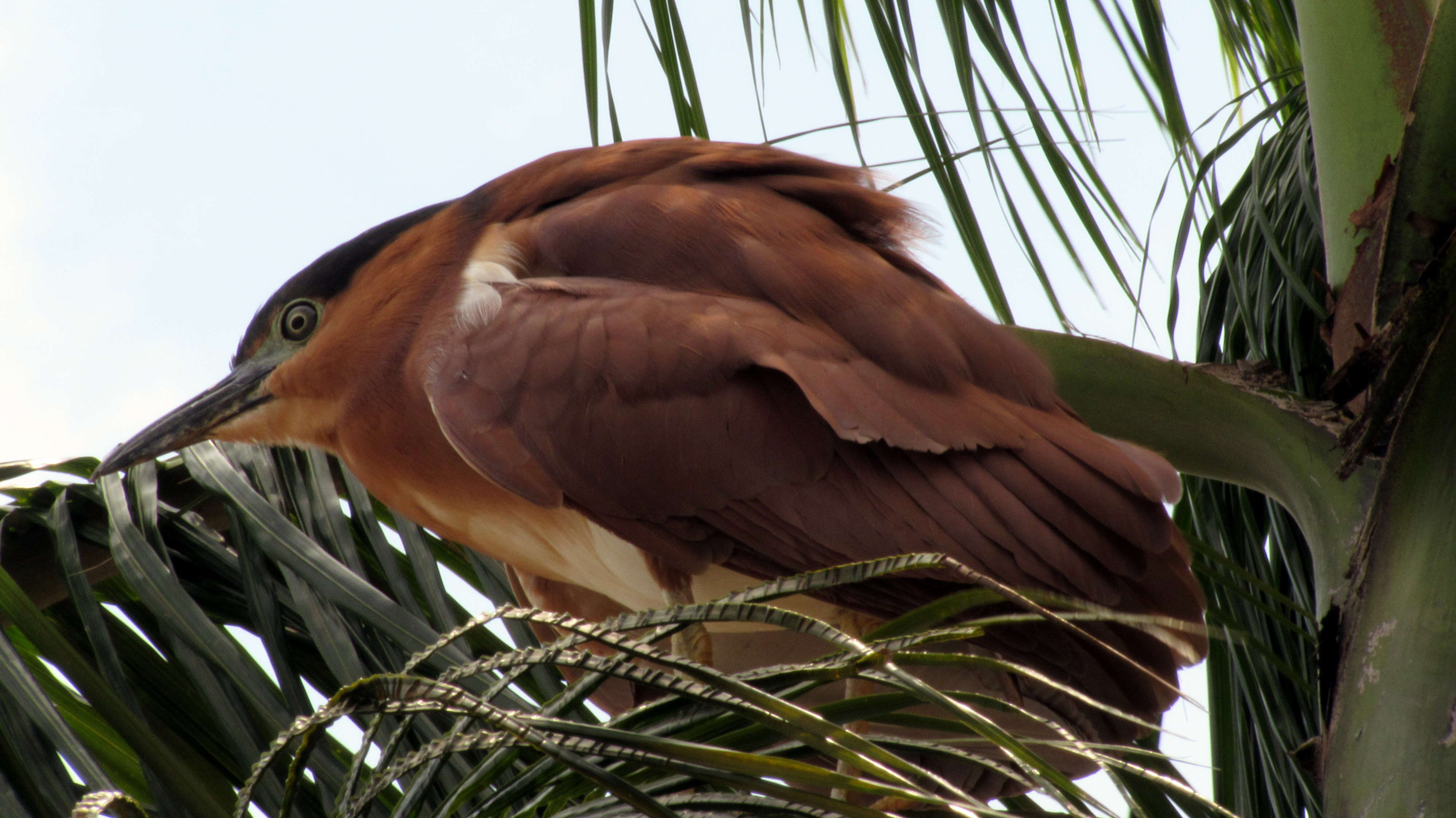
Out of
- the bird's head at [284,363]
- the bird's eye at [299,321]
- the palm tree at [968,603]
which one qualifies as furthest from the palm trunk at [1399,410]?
the bird's eye at [299,321]

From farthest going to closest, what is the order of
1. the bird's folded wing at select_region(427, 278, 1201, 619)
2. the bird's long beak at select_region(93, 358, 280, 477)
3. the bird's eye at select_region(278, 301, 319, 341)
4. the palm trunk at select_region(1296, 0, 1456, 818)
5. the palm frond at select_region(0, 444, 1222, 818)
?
the bird's eye at select_region(278, 301, 319, 341) → the bird's long beak at select_region(93, 358, 280, 477) → the bird's folded wing at select_region(427, 278, 1201, 619) → the palm trunk at select_region(1296, 0, 1456, 818) → the palm frond at select_region(0, 444, 1222, 818)

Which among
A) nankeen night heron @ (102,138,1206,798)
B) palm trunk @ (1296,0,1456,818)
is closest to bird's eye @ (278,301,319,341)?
nankeen night heron @ (102,138,1206,798)

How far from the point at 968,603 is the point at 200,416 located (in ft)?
4.49

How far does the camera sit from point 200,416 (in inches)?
71.7

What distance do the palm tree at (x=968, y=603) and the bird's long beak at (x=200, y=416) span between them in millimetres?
34

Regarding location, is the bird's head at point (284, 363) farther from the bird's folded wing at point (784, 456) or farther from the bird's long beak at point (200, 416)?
the bird's folded wing at point (784, 456)

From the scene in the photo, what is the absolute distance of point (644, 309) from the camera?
60.7 inches

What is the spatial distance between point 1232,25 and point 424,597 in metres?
1.38

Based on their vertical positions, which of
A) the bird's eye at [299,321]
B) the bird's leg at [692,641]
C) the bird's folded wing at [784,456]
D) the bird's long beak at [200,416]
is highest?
the bird's eye at [299,321]

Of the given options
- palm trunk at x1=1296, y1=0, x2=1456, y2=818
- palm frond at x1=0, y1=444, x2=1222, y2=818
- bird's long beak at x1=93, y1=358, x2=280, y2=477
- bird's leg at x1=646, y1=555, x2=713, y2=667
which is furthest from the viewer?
bird's long beak at x1=93, y1=358, x2=280, y2=477

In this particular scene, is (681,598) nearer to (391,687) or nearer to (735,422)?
(735,422)

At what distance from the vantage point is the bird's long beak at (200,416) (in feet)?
5.63

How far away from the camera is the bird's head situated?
1.79 meters

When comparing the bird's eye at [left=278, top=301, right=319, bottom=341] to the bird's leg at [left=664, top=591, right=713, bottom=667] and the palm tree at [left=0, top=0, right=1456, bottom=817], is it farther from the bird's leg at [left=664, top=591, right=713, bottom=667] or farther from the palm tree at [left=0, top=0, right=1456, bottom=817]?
the bird's leg at [left=664, top=591, right=713, bottom=667]
